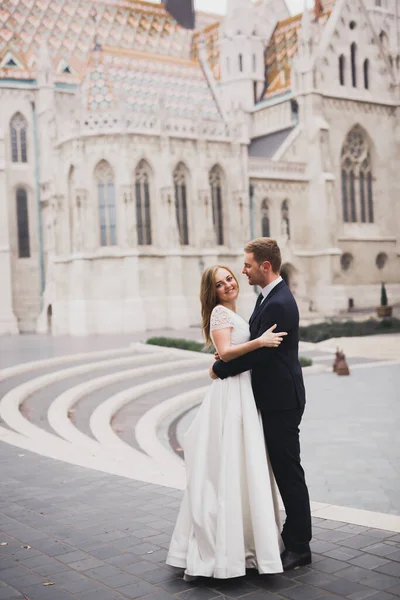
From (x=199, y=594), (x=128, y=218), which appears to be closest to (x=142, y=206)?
(x=128, y=218)

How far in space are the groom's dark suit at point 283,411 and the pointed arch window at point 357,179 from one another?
3880cm

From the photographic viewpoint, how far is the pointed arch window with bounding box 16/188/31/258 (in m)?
39.2

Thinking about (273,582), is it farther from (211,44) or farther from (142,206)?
(211,44)

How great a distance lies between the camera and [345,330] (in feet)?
85.5

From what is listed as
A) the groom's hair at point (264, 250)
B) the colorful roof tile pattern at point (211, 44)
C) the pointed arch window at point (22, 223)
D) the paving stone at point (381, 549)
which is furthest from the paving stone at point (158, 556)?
the colorful roof tile pattern at point (211, 44)

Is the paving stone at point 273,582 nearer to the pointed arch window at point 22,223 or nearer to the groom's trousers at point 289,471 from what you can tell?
the groom's trousers at point 289,471

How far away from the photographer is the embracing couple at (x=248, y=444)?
486 cm

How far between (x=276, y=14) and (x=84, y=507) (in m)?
48.9

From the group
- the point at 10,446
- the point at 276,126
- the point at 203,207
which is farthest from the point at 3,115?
the point at 10,446

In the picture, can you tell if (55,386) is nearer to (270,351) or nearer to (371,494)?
(371,494)

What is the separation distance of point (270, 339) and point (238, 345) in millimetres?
268

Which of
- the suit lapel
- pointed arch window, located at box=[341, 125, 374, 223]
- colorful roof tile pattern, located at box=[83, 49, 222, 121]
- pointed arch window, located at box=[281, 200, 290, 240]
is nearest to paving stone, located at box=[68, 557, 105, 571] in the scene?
the suit lapel

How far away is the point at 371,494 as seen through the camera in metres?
7.95

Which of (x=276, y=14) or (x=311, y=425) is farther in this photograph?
(x=276, y=14)
